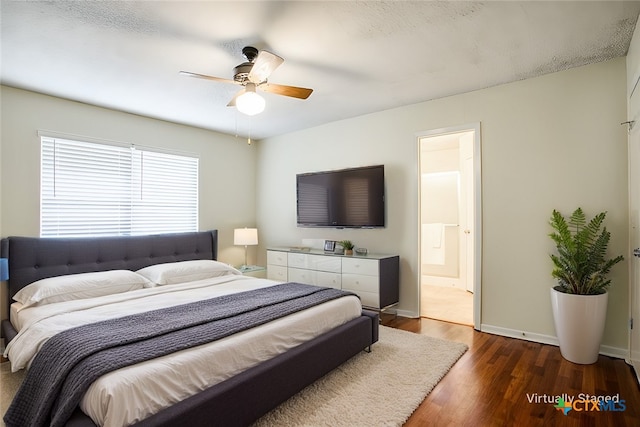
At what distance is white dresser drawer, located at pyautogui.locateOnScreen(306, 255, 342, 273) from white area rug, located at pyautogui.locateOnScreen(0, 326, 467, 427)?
1.24 m

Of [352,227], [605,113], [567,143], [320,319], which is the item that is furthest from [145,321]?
[605,113]

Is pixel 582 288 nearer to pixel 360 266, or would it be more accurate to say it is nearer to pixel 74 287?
pixel 360 266

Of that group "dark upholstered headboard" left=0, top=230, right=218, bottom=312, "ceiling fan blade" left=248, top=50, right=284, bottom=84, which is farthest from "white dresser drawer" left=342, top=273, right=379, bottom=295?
"ceiling fan blade" left=248, top=50, right=284, bottom=84

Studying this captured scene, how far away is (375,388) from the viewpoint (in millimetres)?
2324

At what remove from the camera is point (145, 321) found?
218 cm

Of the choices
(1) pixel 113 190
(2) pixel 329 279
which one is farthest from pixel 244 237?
(1) pixel 113 190

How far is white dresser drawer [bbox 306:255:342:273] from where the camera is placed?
13.6 feet

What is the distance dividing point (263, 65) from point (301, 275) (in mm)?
2939

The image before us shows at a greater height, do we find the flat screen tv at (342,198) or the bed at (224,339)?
the flat screen tv at (342,198)

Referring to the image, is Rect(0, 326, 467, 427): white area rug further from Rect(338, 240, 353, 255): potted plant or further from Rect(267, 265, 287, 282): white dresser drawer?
Rect(267, 265, 287, 282): white dresser drawer

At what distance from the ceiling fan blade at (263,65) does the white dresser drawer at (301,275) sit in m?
2.66

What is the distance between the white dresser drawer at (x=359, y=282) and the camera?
3791 mm

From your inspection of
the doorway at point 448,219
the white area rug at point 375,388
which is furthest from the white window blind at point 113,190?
the doorway at point 448,219

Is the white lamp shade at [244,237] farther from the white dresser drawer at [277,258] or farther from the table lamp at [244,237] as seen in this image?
the white dresser drawer at [277,258]
